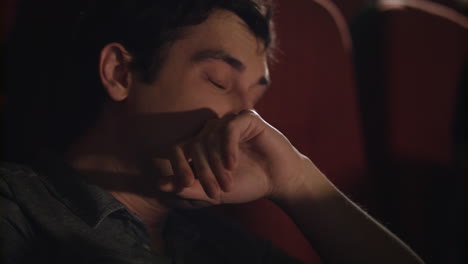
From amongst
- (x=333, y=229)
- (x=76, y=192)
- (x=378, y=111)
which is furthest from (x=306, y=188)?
(x=378, y=111)

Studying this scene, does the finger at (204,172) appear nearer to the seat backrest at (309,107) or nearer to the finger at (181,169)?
the finger at (181,169)

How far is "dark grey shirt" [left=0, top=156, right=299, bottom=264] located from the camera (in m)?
0.35

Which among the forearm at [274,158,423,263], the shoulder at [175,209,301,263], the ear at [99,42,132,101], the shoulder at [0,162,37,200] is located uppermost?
the ear at [99,42,132,101]

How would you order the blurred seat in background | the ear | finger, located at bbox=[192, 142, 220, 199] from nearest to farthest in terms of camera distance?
1. finger, located at bbox=[192, 142, 220, 199]
2. the ear
3. the blurred seat in background

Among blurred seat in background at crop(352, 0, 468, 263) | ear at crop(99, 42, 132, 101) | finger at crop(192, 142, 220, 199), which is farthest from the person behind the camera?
blurred seat in background at crop(352, 0, 468, 263)

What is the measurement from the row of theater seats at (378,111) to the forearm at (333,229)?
30 mm

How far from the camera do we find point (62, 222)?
377 millimetres

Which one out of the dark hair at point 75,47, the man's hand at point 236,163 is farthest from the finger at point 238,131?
the dark hair at point 75,47

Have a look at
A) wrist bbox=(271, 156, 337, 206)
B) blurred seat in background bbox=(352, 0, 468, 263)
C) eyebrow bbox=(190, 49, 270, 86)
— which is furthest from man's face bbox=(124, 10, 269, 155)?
blurred seat in background bbox=(352, 0, 468, 263)


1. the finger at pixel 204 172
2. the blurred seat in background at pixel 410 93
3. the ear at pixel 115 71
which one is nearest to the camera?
the finger at pixel 204 172

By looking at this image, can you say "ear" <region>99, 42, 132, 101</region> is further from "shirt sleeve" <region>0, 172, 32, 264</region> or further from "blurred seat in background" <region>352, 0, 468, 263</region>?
"blurred seat in background" <region>352, 0, 468, 263</region>

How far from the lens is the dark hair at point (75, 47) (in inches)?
17.7

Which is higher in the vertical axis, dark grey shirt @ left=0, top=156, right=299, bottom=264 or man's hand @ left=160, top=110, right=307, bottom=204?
man's hand @ left=160, top=110, right=307, bottom=204

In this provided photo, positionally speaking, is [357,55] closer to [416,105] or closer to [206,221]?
[416,105]
